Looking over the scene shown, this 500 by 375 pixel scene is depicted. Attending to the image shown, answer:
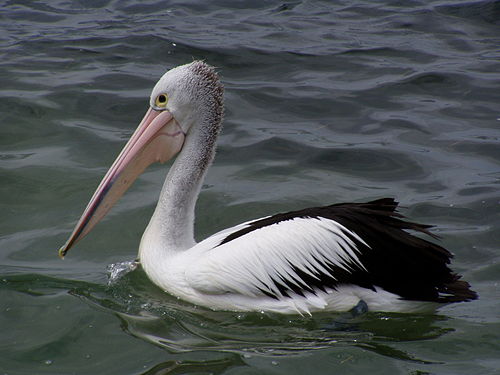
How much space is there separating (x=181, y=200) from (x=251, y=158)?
6.23ft

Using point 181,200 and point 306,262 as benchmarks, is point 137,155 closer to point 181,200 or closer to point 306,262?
point 181,200

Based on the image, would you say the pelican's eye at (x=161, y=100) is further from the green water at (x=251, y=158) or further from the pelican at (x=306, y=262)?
the green water at (x=251, y=158)

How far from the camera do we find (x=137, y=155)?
4.64m

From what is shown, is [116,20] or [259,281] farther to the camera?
[116,20]

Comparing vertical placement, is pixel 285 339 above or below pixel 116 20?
below

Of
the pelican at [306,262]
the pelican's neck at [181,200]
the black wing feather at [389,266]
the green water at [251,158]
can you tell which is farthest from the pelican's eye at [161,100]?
the black wing feather at [389,266]

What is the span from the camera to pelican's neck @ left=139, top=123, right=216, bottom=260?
15.0 feet

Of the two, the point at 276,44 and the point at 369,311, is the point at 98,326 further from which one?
the point at 276,44

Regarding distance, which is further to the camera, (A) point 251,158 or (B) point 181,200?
(A) point 251,158

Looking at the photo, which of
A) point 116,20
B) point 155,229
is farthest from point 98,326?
point 116,20

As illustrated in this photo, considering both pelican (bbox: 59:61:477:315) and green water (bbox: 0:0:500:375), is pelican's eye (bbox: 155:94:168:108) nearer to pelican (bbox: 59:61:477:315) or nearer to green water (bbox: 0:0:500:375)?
pelican (bbox: 59:61:477:315)

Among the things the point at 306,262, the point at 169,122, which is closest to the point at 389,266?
the point at 306,262

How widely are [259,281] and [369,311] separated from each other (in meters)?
0.58

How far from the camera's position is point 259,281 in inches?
167
